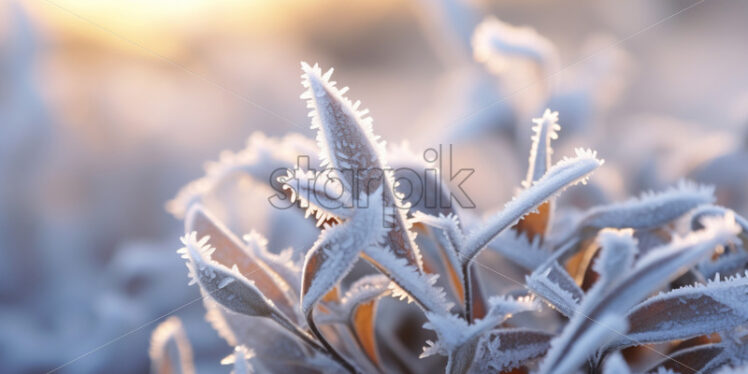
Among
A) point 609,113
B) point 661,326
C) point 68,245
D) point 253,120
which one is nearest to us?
point 661,326

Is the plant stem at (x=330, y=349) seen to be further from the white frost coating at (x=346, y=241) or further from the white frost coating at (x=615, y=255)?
the white frost coating at (x=615, y=255)

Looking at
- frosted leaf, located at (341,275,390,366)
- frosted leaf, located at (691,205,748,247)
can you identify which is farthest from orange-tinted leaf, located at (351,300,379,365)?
frosted leaf, located at (691,205,748,247)

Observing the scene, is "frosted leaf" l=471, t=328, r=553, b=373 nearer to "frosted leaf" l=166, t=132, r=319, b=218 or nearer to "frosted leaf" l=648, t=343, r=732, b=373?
"frosted leaf" l=648, t=343, r=732, b=373

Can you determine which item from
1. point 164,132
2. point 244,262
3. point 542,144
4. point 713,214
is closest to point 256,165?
point 244,262

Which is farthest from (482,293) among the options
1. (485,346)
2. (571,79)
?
(571,79)

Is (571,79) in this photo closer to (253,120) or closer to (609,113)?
(609,113)

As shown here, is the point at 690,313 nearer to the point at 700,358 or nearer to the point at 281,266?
the point at 700,358
